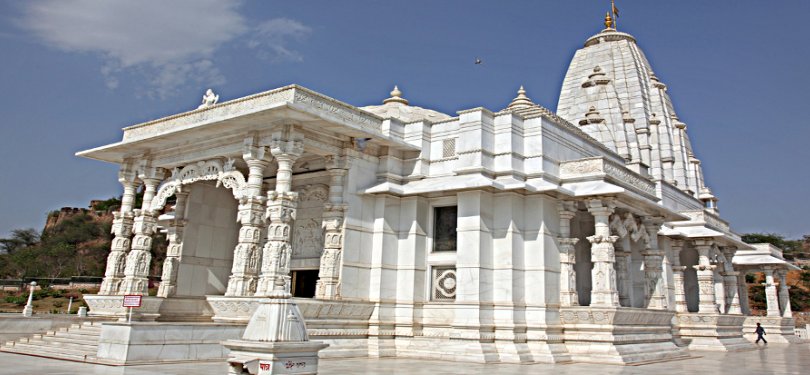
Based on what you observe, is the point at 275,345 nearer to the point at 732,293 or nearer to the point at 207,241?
the point at 207,241

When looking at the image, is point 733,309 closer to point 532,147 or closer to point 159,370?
point 532,147

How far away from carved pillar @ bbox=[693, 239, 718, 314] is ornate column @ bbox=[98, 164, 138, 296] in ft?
67.5

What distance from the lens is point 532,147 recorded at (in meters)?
18.3

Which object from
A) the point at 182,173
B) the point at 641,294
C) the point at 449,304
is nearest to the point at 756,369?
the point at 641,294

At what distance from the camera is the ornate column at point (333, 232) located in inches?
661

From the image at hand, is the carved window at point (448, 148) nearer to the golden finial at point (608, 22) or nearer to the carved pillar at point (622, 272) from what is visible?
the carved pillar at point (622, 272)

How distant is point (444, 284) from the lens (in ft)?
58.9

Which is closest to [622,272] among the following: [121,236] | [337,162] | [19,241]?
[337,162]

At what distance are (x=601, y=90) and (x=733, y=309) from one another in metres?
12.0

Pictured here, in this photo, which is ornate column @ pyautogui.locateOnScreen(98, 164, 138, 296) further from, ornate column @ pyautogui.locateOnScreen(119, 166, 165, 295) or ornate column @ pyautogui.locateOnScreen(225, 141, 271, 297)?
ornate column @ pyautogui.locateOnScreen(225, 141, 271, 297)

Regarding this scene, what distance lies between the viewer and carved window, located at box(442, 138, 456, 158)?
60.8ft

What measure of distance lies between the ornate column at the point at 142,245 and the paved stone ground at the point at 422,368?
14.2ft

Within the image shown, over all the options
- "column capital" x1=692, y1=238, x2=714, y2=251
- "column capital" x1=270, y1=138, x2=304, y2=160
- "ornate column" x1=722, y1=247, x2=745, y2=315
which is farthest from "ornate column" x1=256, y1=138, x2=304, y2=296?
"ornate column" x1=722, y1=247, x2=745, y2=315

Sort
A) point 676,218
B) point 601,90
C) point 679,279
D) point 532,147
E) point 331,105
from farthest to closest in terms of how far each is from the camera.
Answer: point 601,90 → point 679,279 → point 676,218 → point 532,147 → point 331,105
